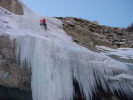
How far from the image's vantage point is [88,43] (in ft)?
22.7

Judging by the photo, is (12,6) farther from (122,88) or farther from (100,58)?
(122,88)

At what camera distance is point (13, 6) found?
680cm

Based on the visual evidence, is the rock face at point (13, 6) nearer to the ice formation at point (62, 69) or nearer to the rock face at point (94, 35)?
the ice formation at point (62, 69)

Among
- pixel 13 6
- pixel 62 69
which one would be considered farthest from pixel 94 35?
pixel 62 69

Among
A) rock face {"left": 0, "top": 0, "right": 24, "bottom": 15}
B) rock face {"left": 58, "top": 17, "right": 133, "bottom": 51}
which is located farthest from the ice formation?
rock face {"left": 58, "top": 17, "right": 133, "bottom": 51}

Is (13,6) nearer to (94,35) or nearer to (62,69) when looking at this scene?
(94,35)

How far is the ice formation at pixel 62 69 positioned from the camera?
153 inches

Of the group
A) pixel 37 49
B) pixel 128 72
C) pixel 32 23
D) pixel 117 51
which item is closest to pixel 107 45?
pixel 117 51

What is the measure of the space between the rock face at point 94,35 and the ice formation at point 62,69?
1954 millimetres

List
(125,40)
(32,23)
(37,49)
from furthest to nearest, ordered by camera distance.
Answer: (125,40) → (32,23) → (37,49)

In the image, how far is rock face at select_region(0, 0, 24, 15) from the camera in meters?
6.59

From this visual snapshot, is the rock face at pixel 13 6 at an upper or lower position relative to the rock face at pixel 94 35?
upper

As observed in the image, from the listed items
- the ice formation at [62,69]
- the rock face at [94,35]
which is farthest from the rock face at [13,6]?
the rock face at [94,35]

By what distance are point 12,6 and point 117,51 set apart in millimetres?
4572
